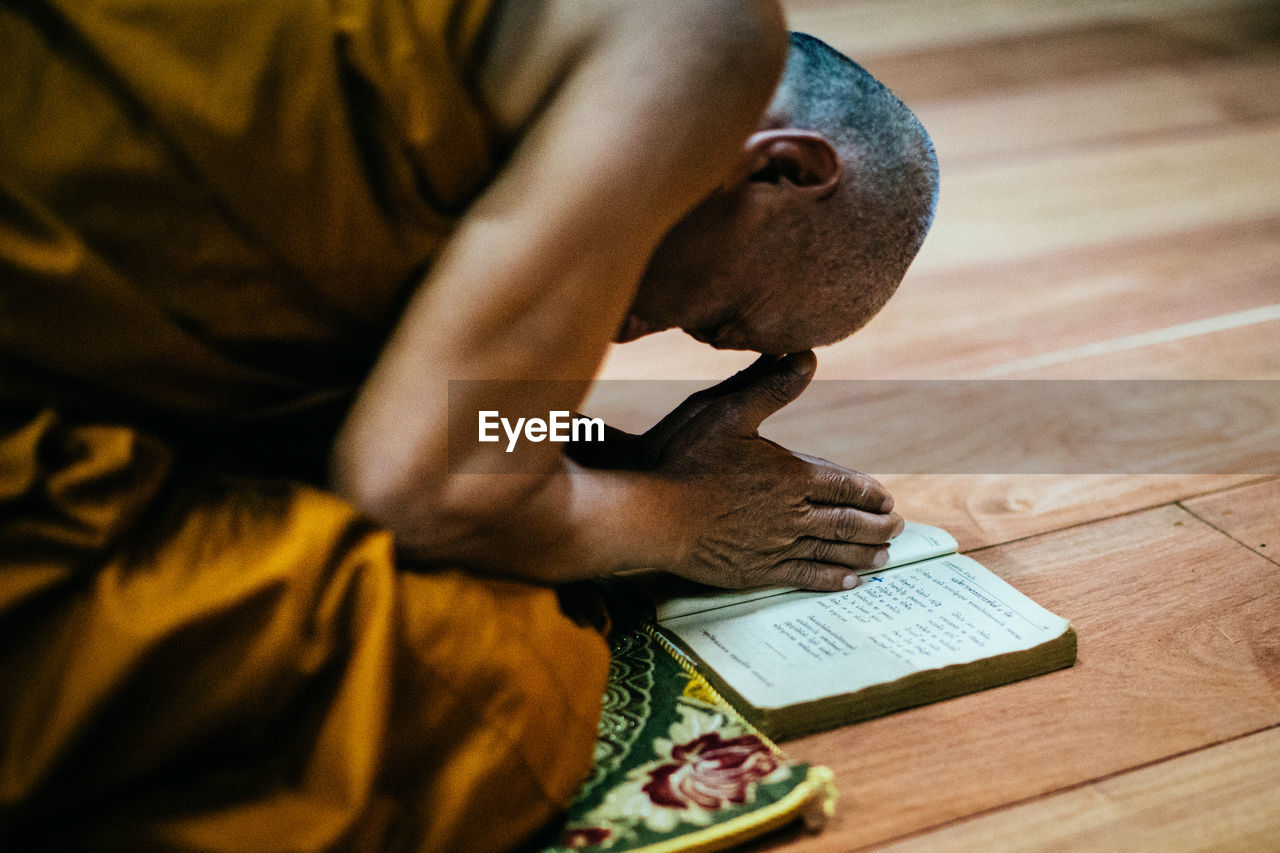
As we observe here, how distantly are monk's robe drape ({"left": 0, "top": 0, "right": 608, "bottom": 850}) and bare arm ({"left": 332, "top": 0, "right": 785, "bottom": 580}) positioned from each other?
49mm

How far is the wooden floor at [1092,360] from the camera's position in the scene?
3.64 ft

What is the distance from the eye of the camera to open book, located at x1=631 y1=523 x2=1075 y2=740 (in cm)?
118

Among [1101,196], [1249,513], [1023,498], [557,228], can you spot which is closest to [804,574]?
[1023,498]

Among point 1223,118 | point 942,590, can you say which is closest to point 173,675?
point 942,590

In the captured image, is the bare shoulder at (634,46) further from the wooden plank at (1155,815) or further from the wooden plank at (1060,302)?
the wooden plank at (1060,302)

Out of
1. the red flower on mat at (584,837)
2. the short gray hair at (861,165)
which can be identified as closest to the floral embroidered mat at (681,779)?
the red flower on mat at (584,837)

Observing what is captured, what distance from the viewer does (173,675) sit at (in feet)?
3.00

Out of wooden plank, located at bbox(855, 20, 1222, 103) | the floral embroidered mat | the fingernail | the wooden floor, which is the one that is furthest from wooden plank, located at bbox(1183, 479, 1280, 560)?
wooden plank, located at bbox(855, 20, 1222, 103)

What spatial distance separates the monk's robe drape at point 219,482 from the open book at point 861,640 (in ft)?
0.75

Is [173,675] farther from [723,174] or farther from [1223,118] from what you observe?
[1223,118]

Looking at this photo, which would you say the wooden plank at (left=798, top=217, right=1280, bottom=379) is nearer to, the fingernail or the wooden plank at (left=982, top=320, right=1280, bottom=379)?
the wooden plank at (left=982, top=320, right=1280, bottom=379)

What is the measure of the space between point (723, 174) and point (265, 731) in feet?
1.91

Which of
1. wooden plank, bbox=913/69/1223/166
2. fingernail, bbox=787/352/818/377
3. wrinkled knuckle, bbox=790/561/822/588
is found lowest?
wrinkled knuckle, bbox=790/561/822/588

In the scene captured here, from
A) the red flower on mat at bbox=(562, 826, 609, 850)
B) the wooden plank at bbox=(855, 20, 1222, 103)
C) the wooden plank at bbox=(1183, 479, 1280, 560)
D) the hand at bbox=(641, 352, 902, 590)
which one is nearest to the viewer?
the red flower on mat at bbox=(562, 826, 609, 850)
